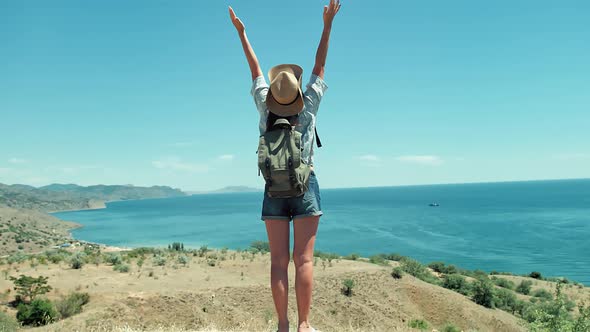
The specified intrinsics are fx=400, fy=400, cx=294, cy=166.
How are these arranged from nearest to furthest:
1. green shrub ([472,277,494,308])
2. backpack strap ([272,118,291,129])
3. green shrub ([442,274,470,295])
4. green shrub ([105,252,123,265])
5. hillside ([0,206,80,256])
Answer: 1. backpack strap ([272,118,291,129])
2. green shrub ([105,252,123,265])
3. green shrub ([472,277,494,308])
4. green shrub ([442,274,470,295])
5. hillside ([0,206,80,256])

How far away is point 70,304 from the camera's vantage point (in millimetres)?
14352

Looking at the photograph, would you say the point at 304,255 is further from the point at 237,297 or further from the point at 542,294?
the point at 542,294

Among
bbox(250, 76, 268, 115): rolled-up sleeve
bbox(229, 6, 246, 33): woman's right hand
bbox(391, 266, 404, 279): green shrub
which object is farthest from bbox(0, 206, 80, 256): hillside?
bbox(250, 76, 268, 115): rolled-up sleeve

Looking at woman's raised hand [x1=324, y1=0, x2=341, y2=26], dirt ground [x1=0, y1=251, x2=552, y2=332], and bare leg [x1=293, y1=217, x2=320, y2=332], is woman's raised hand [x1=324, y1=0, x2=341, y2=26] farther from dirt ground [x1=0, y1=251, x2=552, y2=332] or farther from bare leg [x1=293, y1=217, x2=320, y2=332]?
dirt ground [x1=0, y1=251, x2=552, y2=332]

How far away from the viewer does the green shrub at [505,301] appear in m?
23.0

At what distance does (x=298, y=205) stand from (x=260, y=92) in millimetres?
1075

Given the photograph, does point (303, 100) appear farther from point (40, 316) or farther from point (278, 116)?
point (40, 316)

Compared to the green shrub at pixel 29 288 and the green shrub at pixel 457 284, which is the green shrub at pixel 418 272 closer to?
the green shrub at pixel 457 284

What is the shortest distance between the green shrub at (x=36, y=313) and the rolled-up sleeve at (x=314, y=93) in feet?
45.8

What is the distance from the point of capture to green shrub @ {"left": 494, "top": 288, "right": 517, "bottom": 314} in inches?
905

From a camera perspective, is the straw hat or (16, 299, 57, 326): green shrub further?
(16, 299, 57, 326): green shrub

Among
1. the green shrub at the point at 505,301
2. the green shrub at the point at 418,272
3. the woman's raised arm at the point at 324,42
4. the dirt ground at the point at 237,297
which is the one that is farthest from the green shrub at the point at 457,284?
the woman's raised arm at the point at 324,42

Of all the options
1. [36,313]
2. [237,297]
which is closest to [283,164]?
[36,313]

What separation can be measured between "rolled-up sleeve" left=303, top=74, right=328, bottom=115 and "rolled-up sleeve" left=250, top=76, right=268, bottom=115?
0.37 m
